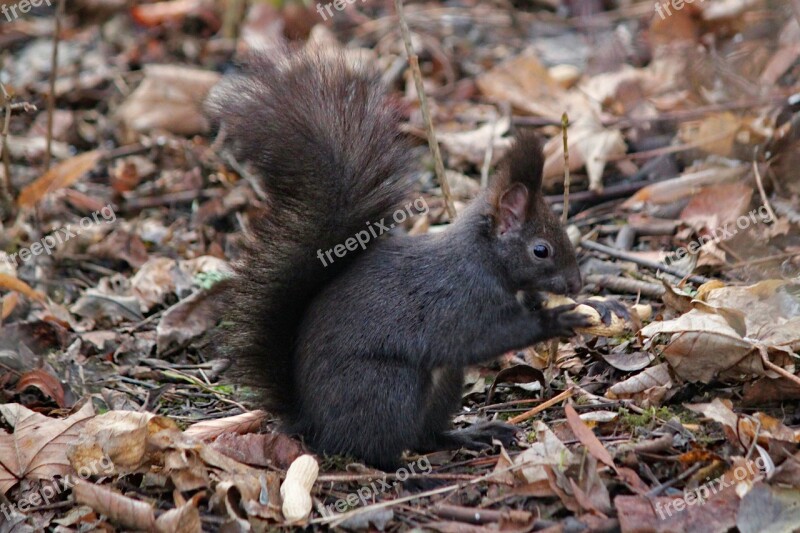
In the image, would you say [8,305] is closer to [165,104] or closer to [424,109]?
[424,109]

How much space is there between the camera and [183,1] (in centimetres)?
783

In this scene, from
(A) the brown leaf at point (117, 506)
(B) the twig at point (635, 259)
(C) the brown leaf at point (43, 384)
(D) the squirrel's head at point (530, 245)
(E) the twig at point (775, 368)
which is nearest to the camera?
(A) the brown leaf at point (117, 506)

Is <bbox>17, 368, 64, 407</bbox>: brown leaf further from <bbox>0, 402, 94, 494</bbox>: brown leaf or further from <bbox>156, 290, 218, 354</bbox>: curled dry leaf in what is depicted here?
<bbox>156, 290, 218, 354</bbox>: curled dry leaf

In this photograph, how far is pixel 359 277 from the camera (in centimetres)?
299

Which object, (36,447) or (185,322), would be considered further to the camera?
(185,322)

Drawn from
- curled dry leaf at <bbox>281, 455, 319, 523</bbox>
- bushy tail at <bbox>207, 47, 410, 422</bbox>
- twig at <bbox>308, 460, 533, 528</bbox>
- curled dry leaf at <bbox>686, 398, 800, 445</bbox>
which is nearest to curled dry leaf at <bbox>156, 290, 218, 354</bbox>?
bushy tail at <bbox>207, 47, 410, 422</bbox>

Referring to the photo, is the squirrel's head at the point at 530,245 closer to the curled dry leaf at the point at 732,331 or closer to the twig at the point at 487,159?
the curled dry leaf at the point at 732,331

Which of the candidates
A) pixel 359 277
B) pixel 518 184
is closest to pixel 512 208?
pixel 518 184

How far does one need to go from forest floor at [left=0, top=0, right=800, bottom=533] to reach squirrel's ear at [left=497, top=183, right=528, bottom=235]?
1.57ft

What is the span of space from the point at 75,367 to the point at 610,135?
2.68 m

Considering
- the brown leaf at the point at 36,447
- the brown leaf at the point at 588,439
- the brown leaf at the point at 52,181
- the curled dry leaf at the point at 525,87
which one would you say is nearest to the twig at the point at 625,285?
the brown leaf at the point at 588,439

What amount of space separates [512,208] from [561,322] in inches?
16.3

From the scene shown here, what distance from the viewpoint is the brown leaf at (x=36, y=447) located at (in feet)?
9.43

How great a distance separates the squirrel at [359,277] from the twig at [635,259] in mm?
727
